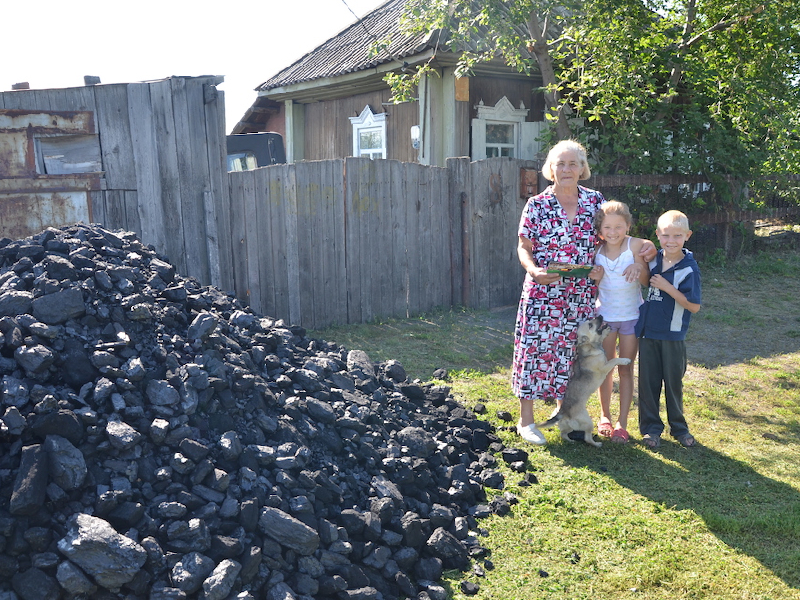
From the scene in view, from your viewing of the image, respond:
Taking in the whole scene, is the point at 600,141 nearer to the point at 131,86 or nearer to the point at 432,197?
the point at 432,197

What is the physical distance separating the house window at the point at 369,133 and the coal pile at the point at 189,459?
28.5ft

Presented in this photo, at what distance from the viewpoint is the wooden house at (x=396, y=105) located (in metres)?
11.3

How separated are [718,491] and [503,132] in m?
8.91

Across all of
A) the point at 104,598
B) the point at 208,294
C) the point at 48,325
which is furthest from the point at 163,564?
the point at 208,294

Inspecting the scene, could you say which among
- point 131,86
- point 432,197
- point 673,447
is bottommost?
point 673,447

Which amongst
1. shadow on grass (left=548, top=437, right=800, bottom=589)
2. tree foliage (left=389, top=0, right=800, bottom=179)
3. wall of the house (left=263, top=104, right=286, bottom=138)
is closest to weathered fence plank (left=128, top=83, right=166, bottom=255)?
shadow on grass (left=548, top=437, right=800, bottom=589)

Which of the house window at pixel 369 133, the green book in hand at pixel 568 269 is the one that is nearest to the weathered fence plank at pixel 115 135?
the green book in hand at pixel 568 269

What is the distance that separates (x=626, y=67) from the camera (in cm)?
948

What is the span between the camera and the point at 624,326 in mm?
4750

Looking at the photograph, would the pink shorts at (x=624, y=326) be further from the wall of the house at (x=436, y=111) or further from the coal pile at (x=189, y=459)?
the wall of the house at (x=436, y=111)

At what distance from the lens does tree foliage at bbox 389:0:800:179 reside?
9.60 metres

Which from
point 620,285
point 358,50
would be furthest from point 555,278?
point 358,50

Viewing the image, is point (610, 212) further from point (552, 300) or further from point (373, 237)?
point (373, 237)

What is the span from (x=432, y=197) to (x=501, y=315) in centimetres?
172
